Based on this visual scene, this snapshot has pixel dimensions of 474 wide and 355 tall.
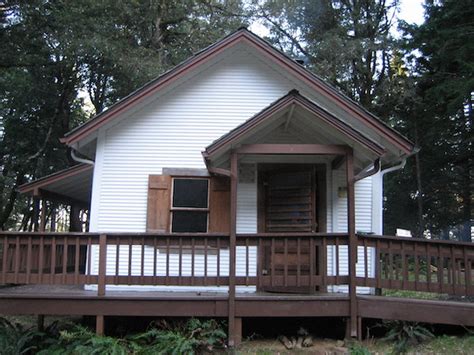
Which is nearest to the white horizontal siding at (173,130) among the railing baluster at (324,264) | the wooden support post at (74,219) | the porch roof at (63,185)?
the porch roof at (63,185)

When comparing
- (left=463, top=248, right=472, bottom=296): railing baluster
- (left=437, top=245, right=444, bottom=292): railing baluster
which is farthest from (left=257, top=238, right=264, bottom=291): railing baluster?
(left=463, top=248, right=472, bottom=296): railing baluster

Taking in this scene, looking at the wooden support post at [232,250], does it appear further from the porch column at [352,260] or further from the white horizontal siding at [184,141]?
the white horizontal siding at [184,141]

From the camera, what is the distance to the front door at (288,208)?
336 inches

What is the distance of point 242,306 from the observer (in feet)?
23.3

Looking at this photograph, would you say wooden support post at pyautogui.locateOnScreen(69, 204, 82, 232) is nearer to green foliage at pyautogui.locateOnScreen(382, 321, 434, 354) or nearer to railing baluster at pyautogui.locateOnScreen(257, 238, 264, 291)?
railing baluster at pyautogui.locateOnScreen(257, 238, 264, 291)

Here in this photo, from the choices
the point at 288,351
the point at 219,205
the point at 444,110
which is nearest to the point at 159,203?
the point at 219,205

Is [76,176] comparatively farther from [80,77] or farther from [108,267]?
[80,77]

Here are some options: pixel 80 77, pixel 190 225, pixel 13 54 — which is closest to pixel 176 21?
pixel 80 77

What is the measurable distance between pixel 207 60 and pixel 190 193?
2.79 meters

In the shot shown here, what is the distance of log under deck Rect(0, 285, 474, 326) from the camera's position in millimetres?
6906

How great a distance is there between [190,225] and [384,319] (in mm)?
4154

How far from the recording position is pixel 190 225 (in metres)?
9.39

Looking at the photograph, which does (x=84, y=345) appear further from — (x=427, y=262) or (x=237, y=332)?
(x=427, y=262)

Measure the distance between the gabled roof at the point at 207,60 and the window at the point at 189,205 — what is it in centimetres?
184
